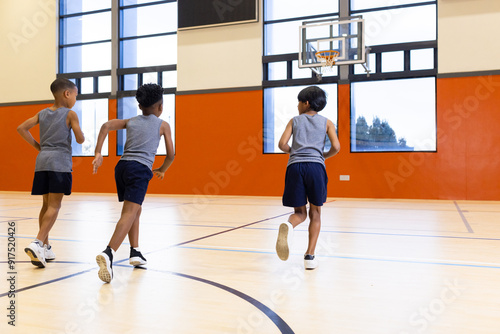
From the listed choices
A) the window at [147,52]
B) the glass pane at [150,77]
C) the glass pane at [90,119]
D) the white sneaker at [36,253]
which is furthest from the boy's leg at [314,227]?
the glass pane at [90,119]

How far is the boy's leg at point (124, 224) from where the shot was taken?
2205 mm

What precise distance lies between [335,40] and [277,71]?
5.52 ft

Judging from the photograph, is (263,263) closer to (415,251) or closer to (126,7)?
(415,251)

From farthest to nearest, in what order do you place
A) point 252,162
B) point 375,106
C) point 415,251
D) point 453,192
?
point 252,162 → point 375,106 → point 453,192 → point 415,251

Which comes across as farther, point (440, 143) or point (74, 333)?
point (440, 143)

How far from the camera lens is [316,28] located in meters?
7.99

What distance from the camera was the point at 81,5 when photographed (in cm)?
1035

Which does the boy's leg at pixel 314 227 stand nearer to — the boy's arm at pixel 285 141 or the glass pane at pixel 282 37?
the boy's arm at pixel 285 141

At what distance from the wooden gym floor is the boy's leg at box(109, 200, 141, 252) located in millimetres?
184

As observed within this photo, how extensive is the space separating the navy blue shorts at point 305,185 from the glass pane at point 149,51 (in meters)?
7.67

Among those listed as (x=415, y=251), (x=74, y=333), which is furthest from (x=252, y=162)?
(x=74, y=333)

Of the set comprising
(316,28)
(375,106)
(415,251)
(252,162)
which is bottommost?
(415,251)

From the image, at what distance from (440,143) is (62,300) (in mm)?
7205

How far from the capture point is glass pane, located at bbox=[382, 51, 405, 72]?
803cm
